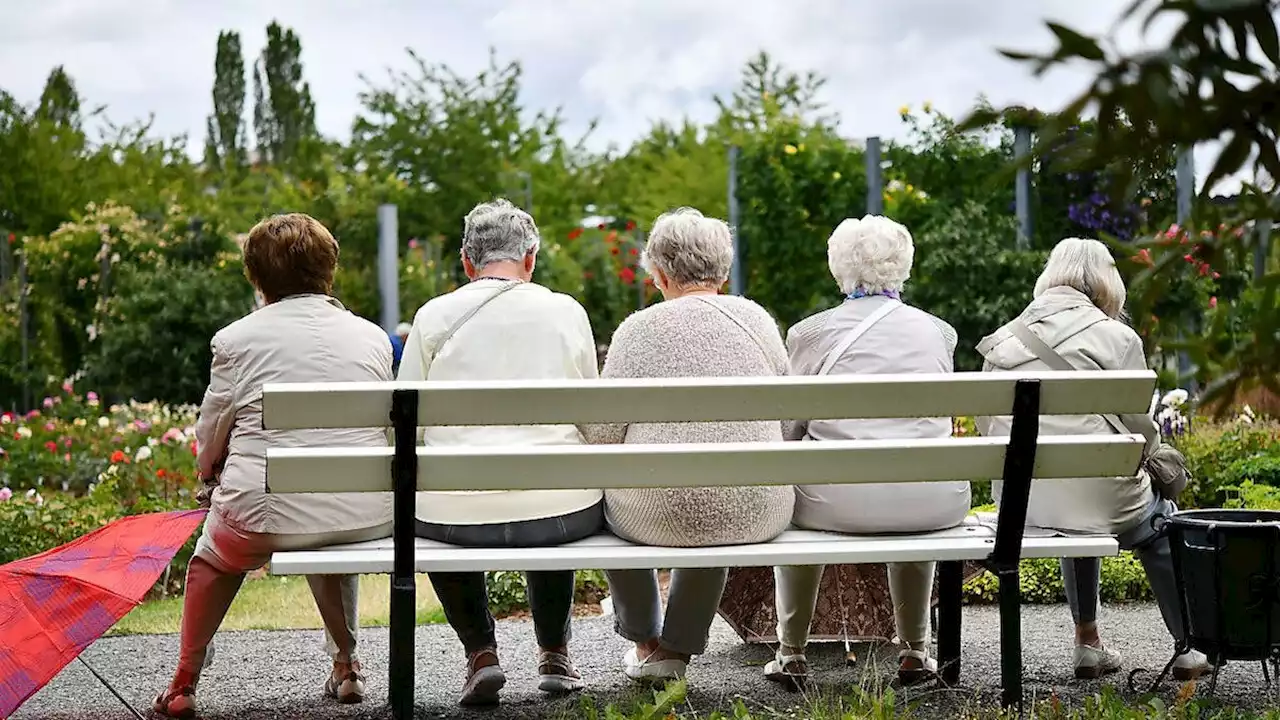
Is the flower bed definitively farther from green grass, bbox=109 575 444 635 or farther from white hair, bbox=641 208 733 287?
white hair, bbox=641 208 733 287

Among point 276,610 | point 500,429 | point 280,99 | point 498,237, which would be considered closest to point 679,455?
point 500,429

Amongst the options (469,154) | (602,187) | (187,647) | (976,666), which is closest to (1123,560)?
(976,666)

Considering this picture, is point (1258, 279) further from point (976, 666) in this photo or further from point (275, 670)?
point (275, 670)

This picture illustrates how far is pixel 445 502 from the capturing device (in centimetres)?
414

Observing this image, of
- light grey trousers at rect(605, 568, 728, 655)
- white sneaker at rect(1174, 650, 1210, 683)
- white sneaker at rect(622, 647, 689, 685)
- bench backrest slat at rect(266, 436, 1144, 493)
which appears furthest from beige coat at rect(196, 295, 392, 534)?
white sneaker at rect(1174, 650, 1210, 683)

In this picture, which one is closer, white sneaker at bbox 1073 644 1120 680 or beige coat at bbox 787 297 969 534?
beige coat at bbox 787 297 969 534

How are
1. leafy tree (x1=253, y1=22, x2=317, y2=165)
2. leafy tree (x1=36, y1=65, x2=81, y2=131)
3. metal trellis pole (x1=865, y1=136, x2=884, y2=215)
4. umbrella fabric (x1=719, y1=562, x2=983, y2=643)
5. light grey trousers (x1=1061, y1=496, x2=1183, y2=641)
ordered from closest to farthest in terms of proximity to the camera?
light grey trousers (x1=1061, y1=496, x2=1183, y2=641), umbrella fabric (x1=719, y1=562, x2=983, y2=643), metal trellis pole (x1=865, y1=136, x2=884, y2=215), leafy tree (x1=36, y1=65, x2=81, y2=131), leafy tree (x1=253, y1=22, x2=317, y2=165)

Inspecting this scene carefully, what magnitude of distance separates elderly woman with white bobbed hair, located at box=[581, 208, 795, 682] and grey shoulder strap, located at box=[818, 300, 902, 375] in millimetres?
206

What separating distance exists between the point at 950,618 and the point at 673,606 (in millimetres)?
785

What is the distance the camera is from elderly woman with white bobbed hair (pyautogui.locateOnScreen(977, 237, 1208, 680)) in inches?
180

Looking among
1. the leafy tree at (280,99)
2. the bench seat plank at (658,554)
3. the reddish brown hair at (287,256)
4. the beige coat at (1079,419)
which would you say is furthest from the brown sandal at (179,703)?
the leafy tree at (280,99)

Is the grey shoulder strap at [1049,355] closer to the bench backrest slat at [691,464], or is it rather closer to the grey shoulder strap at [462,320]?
the bench backrest slat at [691,464]

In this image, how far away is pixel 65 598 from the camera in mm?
3648

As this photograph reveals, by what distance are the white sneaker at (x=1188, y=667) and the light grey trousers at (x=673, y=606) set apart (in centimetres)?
137
